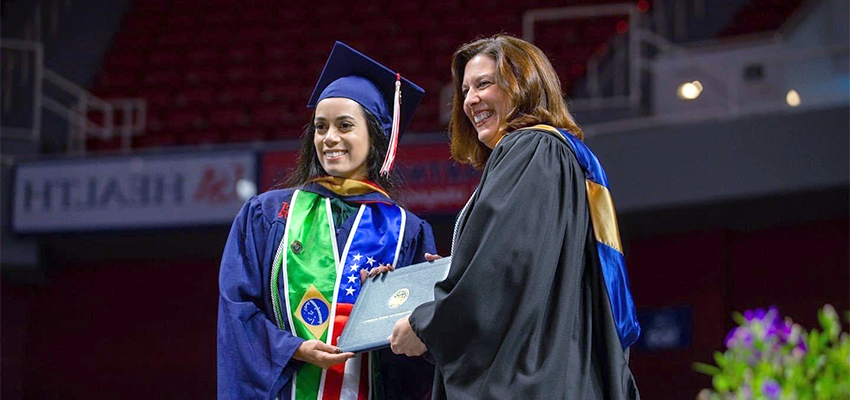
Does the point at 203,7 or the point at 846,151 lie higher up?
the point at 203,7


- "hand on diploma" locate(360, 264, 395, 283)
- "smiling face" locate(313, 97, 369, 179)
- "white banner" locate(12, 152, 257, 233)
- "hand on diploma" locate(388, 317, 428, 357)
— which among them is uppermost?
"smiling face" locate(313, 97, 369, 179)

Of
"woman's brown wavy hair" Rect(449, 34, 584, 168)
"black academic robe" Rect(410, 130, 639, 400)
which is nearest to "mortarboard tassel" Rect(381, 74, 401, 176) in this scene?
"woman's brown wavy hair" Rect(449, 34, 584, 168)

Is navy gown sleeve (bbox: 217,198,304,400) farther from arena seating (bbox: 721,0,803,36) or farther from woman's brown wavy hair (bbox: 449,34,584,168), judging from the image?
arena seating (bbox: 721,0,803,36)

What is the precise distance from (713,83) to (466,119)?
4709mm

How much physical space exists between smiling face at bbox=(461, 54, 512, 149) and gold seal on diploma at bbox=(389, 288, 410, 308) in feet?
1.49

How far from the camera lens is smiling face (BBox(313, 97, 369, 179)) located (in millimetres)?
3346

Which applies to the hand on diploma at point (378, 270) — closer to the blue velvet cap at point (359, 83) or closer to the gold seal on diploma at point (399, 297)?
the gold seal on diploma at point (399, 297)

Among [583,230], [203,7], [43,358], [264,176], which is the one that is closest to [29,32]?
[203,7]

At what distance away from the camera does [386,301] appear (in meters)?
2.99

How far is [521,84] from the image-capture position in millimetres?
2904

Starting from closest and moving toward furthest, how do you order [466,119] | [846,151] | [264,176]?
[466,119]
[846,151]
[264,176]

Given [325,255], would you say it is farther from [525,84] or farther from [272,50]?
[272,50]

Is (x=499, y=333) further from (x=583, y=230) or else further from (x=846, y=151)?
(x=846, y=151)

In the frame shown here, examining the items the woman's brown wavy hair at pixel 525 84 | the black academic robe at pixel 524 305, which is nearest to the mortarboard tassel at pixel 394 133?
the woman's brown wavy hair at pixel 525 84
